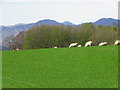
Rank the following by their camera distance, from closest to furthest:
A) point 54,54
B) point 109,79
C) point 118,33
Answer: point 109,79 < point 54,54 < point 118,33

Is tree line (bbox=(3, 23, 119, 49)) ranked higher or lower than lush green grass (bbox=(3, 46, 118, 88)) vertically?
higher

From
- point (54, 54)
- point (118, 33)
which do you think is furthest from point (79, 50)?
point (118, 33)

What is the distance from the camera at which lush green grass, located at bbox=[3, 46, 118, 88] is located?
11.2 meters

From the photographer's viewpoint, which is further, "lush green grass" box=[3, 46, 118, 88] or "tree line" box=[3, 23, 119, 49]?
"tree line" box=[3, 23, 119, 49]

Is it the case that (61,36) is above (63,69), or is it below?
above

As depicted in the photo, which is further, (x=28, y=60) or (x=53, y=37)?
(x=53, y=37)

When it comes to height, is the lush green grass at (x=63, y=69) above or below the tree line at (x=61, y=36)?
below

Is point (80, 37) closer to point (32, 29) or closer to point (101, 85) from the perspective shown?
point (32, 29)

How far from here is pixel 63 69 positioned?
49.8 feet

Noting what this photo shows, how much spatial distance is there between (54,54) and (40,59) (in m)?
1.59

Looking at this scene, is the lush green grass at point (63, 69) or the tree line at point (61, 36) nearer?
the lush green grass at point (63, 69)

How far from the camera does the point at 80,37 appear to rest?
48.1 m

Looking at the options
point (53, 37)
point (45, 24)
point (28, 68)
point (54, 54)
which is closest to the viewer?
point (28, 68)

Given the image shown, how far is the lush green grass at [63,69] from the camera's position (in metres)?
11.2
